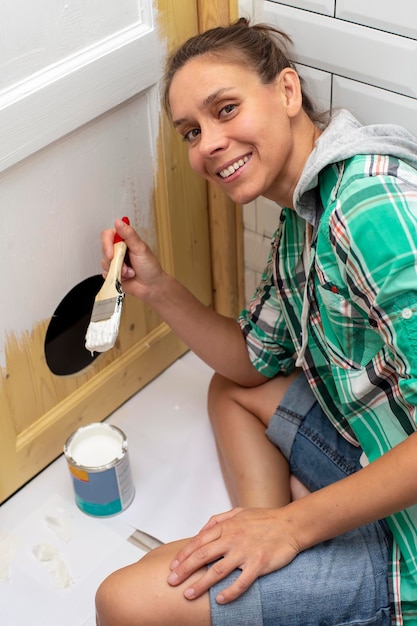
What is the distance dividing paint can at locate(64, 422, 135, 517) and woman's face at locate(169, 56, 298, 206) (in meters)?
0.55

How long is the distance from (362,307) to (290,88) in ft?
1.06

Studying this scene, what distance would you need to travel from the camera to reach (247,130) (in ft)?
3.67

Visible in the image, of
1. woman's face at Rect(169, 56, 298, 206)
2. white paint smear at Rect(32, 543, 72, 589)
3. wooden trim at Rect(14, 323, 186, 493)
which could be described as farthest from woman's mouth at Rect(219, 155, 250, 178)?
white paint smear at Rect(32, 543, 72, 589)

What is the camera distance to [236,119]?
1.12 meters

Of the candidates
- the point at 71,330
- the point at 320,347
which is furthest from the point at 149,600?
the point at 71,330

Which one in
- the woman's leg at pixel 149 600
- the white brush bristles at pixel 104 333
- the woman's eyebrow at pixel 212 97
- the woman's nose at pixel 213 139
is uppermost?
the woman's eyebrow at pixel 212 97

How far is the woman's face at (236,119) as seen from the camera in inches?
44.1

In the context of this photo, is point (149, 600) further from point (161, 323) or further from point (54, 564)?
point (161, 323)

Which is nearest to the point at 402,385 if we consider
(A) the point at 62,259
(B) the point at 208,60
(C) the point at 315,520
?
(C) the point at 315,520

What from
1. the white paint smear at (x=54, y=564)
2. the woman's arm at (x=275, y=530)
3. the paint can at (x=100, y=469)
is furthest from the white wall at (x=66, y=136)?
the woman's arm at (x=275, y=530)

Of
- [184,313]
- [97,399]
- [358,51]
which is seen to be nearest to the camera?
[358,51]

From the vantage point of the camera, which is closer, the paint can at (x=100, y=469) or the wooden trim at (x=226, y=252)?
the paint can at (x=100, y=469)

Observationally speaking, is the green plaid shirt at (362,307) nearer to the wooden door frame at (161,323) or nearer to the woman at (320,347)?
the woman at (320,347)

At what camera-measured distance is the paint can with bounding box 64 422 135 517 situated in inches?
57.1
